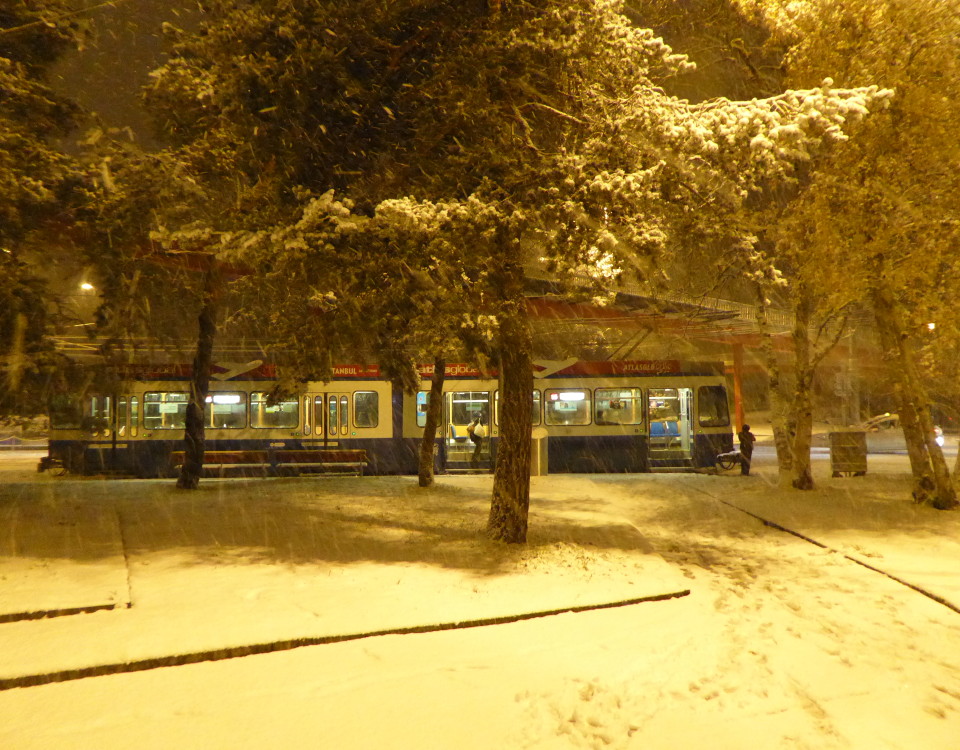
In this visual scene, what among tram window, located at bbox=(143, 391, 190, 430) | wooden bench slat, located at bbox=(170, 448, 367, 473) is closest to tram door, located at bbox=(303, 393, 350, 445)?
wooden bench slat, located at bbox=(170, 448, 367, 473)

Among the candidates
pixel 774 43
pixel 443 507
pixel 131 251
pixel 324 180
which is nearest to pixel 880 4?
pixel 774 43

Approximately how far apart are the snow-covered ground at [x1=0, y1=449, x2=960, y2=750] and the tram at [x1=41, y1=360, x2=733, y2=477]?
7637 mm

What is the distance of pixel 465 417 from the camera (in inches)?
Answer: 818

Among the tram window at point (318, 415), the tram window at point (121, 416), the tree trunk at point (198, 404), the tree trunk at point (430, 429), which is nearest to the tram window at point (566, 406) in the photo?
the tree trunk at point (430, 429)

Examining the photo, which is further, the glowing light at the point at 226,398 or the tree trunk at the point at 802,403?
the glowing light at the point at 226,398

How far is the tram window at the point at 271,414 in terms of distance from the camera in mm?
19953

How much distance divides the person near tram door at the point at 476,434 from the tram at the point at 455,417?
0.08 metres

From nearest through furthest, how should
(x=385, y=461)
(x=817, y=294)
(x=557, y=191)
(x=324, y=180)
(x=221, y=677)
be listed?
1. (x=221, y=677)
2. (x=557, y=191)
3. (x=324, y=180)
4. (x=817, y=294)
5. (x=385, y=461)

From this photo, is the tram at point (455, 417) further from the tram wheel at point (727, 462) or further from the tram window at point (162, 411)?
the tram wheel at point (727, 462)

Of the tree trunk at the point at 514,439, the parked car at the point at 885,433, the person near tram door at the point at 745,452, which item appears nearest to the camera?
the tree trunk at the point at 514,439

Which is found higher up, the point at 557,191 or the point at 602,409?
the point at 557,191

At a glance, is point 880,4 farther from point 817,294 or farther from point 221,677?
point 221,677

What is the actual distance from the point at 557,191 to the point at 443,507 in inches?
279

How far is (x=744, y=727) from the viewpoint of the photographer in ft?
15.2
